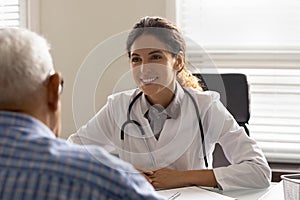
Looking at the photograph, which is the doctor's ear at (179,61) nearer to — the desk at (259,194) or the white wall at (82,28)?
the desk at (259,194)

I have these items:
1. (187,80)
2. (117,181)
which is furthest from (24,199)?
(187,80)

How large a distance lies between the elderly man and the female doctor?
1036 millimetres

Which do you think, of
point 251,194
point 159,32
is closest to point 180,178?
point 251,194

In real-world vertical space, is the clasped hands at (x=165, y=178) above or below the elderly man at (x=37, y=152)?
below

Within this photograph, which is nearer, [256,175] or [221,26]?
[256,175]

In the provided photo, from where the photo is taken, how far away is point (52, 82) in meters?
1.07

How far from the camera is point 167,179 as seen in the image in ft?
6.33

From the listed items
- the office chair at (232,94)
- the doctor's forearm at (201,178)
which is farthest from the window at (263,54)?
the doctor's forearm at (201,178)

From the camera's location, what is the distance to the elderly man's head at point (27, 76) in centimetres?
100

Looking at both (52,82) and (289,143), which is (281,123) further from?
(52,82)

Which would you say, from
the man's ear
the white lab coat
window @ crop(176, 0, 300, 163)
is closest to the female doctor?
the white lab coat

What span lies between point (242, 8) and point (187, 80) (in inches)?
36.9

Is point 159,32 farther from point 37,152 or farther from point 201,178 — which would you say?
point 37,152

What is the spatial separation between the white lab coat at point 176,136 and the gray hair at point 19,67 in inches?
45.1
